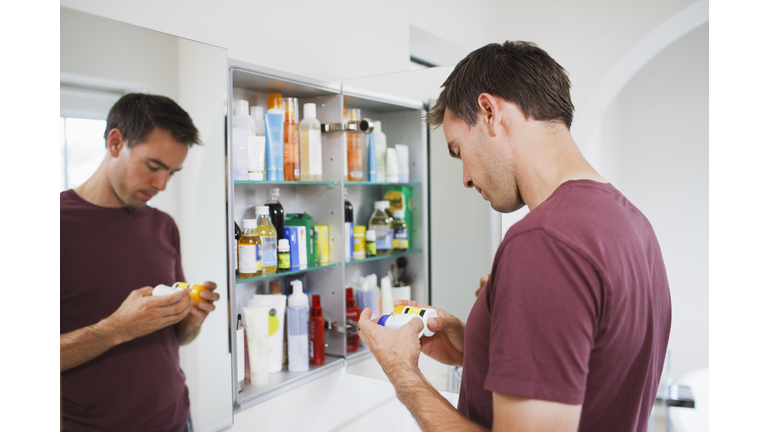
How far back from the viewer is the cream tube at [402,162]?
1789 millimetres

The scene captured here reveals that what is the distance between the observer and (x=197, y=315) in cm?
115

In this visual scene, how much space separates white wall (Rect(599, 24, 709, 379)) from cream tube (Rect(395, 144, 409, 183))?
1951 millimetres

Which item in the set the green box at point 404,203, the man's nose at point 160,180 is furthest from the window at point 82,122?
the green box at point 404,203

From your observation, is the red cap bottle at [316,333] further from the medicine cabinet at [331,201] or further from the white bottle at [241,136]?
the white bottle at [241,136]

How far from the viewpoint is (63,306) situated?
0.90m

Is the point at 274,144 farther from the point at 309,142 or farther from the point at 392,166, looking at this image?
the point at 392,166

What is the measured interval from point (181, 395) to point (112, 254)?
360mm

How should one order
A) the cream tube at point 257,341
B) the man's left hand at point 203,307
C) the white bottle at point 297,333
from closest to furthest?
the man's left hand at point 203,307 → the cream tube at point 257,341 → the white bottle at point 297,333

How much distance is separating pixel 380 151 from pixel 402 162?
9 centimetres

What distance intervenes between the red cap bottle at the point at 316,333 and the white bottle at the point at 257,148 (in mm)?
467

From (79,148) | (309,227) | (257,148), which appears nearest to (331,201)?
(309,227)

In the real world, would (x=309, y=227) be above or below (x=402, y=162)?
below

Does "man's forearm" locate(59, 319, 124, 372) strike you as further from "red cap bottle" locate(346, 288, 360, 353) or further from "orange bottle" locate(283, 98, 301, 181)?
"red cap bottle" locate(346, 288, 360, 353)

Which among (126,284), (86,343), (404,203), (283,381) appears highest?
(404,203)
